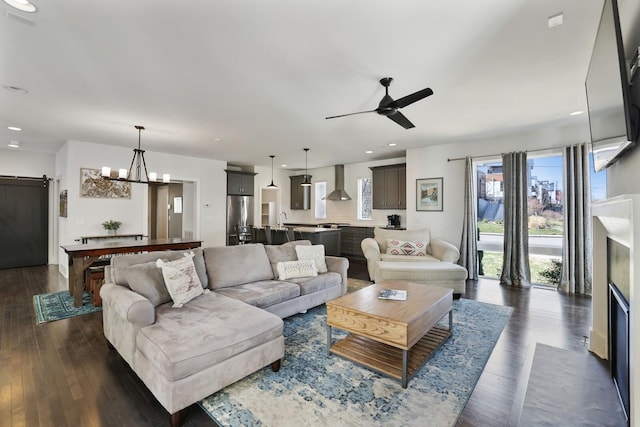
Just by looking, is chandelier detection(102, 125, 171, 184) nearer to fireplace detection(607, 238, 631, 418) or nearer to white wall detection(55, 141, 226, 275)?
white wall detection(55, 141, 226, 275)

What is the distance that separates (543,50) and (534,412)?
9.05ft

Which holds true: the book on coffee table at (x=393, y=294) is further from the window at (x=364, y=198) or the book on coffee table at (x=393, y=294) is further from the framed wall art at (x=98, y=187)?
the framed wall art at (x=98, y=187)

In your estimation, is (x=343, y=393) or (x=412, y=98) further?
(x=412, y=98)

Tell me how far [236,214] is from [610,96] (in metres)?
7.71

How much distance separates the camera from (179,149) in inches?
252

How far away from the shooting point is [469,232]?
554 cm

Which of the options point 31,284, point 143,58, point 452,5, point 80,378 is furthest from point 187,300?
point 31,284

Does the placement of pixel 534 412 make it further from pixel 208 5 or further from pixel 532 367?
pixel 208 5

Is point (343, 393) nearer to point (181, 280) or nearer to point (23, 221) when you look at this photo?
point (181, 280)

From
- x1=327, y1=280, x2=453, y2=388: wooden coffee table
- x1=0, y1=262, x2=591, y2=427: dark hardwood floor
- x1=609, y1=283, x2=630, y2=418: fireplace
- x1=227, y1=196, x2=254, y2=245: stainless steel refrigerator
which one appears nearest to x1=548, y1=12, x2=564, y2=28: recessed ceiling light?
x1=609, y1=283, x2=630, y2=418: fireplace

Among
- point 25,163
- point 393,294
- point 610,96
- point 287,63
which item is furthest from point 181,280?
point 25,163

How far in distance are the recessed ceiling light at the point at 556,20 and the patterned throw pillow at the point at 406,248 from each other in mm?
3651

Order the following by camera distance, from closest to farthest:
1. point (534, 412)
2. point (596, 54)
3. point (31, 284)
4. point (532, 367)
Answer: point (534, 412)
point (596, 54)
point (532, 367)
point (31, 284)

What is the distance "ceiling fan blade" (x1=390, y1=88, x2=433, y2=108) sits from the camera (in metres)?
2.69
